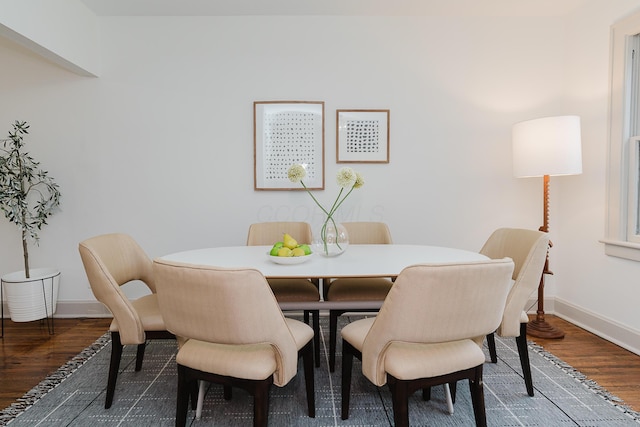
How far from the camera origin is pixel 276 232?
277 centimetres

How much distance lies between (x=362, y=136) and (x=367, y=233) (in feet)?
3.06

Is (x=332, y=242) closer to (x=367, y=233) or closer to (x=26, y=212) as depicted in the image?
(x=367, y=233)

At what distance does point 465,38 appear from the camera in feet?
10.5

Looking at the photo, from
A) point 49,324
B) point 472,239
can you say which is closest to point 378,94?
point 472,239

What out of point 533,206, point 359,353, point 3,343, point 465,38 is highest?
point 465,38

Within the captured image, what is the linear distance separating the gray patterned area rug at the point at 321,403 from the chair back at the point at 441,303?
2.30ft

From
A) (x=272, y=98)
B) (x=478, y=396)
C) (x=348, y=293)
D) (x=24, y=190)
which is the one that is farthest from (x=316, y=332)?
(x=24, y=190)

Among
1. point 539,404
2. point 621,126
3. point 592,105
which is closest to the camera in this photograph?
point 539,404

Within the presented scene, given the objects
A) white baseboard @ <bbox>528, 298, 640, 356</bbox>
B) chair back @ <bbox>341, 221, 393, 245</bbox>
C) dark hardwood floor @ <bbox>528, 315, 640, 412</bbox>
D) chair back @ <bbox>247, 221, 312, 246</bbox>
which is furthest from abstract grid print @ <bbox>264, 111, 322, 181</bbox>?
white baseboard @ <bbox>528, 298, 640, 356</bbox>

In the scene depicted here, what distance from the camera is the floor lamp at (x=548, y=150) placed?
262cm

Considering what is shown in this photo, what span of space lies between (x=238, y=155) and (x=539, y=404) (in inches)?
107

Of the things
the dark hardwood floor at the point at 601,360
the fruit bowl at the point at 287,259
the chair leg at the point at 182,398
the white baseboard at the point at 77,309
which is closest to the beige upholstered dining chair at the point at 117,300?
the chair leg at the point at 182,398

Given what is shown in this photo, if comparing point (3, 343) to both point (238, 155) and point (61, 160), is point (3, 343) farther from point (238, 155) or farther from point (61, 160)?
point (238, 155)

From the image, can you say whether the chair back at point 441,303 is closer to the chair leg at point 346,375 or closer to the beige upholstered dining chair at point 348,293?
the chair leg at point 346,375
